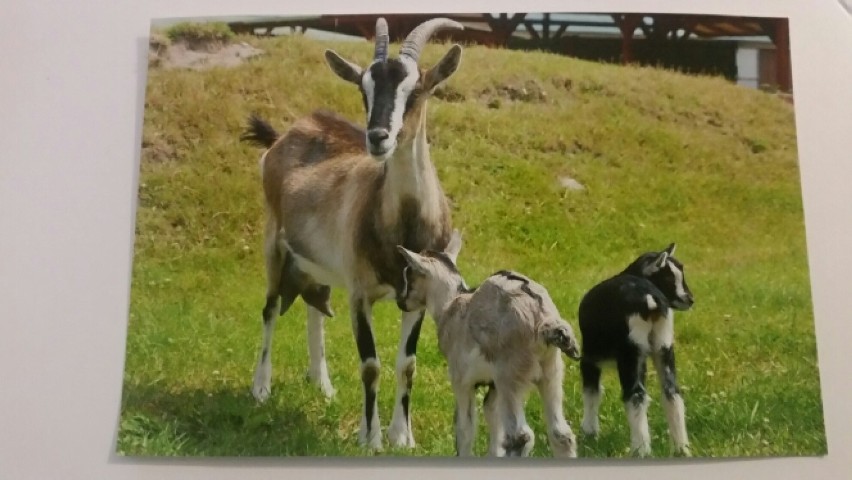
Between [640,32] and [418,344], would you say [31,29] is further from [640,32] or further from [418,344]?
[640,32]

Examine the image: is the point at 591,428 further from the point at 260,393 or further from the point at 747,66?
the point at 747,66

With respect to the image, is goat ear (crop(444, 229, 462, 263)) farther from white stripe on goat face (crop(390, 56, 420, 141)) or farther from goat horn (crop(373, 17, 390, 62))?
goat horn (crop(373, 17, 390, 62))

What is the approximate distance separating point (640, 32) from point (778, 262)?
2.45 ft

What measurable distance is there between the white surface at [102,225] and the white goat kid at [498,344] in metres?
0.14

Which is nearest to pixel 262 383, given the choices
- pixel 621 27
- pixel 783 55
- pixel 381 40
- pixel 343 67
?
pixel 343 67

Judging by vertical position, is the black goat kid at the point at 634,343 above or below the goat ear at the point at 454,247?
below

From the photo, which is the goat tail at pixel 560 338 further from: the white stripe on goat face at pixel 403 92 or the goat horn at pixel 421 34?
the goat horn at pixel 421 34

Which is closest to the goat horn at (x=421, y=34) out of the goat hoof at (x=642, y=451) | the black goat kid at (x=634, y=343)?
the black goat kid at (x=634, y=343)

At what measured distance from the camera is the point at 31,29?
228cm

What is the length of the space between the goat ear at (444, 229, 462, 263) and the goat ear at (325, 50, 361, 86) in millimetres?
493

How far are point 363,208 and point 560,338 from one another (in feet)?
2.14

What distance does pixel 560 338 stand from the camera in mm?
1708

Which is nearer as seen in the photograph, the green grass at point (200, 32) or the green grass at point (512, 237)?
the green grass at point (512, 237)

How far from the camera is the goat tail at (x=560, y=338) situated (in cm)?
171
